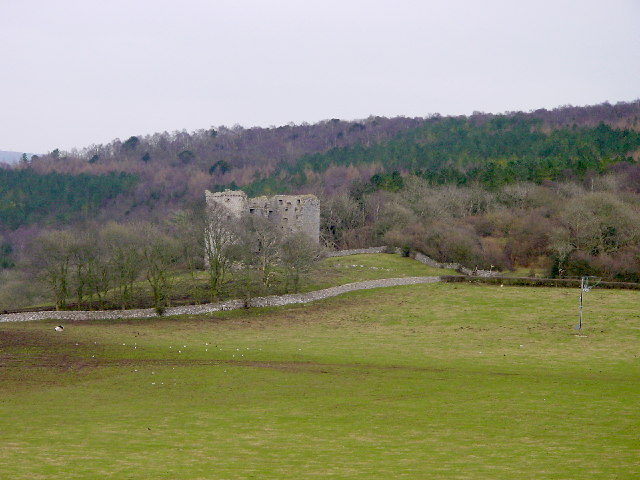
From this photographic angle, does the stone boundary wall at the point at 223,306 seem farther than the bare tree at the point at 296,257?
No

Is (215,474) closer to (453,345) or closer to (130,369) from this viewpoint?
(130,369)

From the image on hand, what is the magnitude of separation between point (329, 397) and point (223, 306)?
35515mm

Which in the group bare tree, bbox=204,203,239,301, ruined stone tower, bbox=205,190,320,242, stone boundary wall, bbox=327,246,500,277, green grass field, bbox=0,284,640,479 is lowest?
green grass field, bbox=0,284,640,479

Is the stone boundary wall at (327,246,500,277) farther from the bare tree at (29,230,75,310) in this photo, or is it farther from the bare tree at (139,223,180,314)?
the bare tree at (29,230,75,310)

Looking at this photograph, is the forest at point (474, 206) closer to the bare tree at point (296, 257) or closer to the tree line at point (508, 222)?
the tree line at point (508, 222)

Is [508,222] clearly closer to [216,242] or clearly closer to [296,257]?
[296,257]

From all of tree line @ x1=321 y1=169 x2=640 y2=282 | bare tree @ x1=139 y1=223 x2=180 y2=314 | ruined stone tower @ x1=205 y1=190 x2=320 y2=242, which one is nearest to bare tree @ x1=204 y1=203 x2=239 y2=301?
bare tree @ x1=139 y1=223 x2=180 y2=314

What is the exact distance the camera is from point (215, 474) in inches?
835

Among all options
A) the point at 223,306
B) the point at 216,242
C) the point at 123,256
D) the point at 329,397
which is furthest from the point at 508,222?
the point at 329,397

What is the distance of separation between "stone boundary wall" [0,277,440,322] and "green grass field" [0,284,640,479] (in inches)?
95.1

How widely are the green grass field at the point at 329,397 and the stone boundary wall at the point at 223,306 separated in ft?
7.92

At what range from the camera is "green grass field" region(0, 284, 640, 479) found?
2262 cm

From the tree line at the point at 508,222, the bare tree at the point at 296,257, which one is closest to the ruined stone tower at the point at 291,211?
the tree line at the point at 508,222

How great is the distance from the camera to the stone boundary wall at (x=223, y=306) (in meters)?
62.9
